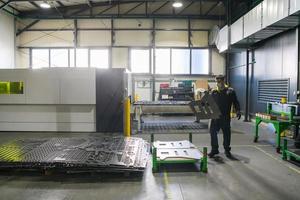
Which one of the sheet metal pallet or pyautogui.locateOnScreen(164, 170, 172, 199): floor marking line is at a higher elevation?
the sheet metal pallet

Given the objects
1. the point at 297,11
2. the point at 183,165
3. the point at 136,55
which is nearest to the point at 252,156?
the point at 183,165

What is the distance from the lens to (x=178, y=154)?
4.25 m

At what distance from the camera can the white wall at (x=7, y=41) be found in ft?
34.4

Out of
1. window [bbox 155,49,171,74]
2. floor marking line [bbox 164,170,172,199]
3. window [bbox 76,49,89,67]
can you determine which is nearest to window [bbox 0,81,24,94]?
window [bbox 76,49,89,67]

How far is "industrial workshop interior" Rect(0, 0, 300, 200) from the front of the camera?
3.63m

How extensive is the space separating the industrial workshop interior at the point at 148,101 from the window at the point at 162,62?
47mm

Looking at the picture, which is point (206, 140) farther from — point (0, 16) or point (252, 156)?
point (0, 16)

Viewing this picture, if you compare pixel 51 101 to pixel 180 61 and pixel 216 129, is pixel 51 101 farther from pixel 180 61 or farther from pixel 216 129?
pixel 180 61

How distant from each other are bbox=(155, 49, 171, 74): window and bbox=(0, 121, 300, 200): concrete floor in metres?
7.78

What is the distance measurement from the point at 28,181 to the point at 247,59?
830cm

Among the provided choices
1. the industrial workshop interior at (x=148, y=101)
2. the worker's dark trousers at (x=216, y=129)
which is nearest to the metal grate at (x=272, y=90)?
the industrial workshop interior at (x=148, y=101)

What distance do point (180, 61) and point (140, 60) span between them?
188cm

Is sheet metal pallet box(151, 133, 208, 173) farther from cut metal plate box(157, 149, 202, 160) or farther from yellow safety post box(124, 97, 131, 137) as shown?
yellow safety post box(124, 97, 131, 137)

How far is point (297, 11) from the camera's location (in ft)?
16.3
